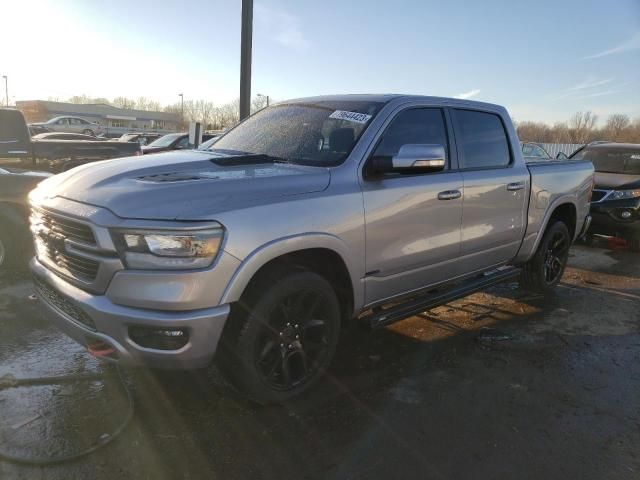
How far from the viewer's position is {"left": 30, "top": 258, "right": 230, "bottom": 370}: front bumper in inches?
101

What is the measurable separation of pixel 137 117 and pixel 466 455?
9913 cm

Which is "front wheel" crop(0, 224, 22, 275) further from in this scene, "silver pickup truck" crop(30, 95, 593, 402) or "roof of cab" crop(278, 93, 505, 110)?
"roof of cab" crop(278, 93, 505, 110)

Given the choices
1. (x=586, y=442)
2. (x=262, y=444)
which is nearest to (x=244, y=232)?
(x=262, y=444)

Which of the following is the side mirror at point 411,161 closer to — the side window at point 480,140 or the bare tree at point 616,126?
the side window at point 480,140

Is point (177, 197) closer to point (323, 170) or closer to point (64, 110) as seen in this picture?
point (323, 170)

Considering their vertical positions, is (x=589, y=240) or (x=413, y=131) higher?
(x=413, y=131)

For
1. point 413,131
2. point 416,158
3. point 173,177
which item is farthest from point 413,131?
point 173,177

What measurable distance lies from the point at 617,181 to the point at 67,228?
8.74m

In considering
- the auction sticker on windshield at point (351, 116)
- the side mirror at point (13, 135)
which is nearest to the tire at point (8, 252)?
the side mirror at point (13, 135)

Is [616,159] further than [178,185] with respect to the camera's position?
Yes

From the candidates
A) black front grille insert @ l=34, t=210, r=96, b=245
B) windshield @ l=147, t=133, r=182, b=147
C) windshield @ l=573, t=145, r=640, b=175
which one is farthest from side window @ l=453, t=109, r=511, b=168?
windshield @ l=147, t=133, r=182, b=147

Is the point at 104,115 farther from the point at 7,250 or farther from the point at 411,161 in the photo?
the point at 411,161

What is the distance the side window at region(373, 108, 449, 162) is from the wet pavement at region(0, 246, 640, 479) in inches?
64.0

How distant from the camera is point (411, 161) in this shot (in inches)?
130
